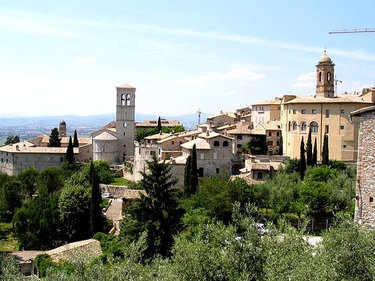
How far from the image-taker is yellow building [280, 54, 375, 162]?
49844mm

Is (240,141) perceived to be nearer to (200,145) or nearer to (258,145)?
(258,145)

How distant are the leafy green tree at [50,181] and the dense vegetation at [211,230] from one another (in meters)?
0.11

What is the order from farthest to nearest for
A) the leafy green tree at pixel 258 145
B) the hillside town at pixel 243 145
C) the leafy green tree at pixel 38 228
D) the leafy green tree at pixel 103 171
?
the leafy green tree at pixel 258 145 < the leafy green tree at pixel 103 171 < the hillside town at pixel 243 145 < the leafy green tree at pixel 38 228

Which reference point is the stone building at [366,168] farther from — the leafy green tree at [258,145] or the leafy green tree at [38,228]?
the leafy green tree at [258,145]

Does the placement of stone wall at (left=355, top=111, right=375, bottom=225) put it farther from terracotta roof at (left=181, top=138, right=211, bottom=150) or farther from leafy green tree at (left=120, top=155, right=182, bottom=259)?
terracotta roof at (left=181, top=138, right=211, bottom=150)

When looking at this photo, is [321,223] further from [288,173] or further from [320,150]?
[320,150]

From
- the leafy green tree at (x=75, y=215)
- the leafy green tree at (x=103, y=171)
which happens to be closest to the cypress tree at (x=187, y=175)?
the leafy green tree at (x=75, y=215)

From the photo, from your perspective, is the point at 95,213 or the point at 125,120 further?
the point at 125,120

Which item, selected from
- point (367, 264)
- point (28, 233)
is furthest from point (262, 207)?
point (367, 264)

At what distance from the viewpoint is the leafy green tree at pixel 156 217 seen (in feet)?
81.1

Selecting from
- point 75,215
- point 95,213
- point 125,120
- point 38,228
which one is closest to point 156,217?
point 95,213

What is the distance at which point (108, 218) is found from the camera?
3900 cm

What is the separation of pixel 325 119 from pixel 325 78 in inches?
308

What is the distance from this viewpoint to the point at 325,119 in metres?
51.4
